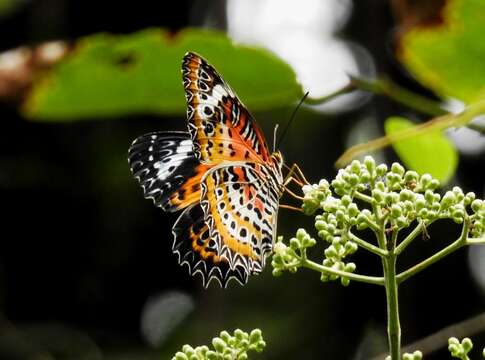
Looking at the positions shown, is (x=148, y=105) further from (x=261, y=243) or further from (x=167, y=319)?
(x=167, y=319)

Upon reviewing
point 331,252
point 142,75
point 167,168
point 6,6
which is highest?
point 6,6

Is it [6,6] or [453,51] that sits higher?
[6,6]

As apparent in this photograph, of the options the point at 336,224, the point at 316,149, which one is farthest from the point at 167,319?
the point at 336,224

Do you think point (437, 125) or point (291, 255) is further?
point (291, 255)

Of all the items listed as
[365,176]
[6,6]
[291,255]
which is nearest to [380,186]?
[365,176]

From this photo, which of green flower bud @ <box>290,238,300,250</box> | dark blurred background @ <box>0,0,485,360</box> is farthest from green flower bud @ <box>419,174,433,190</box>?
dark blurred background @ <box>0,0,485,360</box>

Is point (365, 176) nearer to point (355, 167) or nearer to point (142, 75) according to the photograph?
point (355, 167)

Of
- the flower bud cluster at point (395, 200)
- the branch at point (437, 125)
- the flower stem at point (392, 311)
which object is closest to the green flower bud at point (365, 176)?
the flower bud cluster at point (395, 200)
